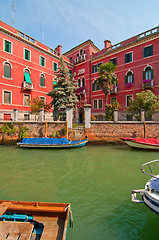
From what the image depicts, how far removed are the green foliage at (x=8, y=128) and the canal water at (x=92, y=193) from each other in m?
8.24

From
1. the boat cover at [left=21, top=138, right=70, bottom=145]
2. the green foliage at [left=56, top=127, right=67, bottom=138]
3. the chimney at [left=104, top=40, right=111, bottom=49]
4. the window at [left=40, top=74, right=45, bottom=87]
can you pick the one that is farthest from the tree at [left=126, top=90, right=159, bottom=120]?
the window at [left=40, top=74, right=45, bottom=87]

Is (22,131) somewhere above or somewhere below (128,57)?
below

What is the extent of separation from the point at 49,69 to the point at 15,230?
25.2 meters

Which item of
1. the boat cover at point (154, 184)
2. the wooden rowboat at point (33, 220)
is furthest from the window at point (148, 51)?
the wooden rowboat at point (33, 220)

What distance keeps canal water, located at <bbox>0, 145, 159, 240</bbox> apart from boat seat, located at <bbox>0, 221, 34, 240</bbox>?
0.94 metres

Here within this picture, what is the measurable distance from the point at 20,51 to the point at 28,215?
23159mm

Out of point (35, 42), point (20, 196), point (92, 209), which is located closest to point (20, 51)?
point (35, 42)

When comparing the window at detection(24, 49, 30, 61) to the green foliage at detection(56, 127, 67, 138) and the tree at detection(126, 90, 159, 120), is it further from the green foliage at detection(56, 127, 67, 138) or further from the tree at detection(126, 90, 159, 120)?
the tree at detection(126, 90, 159, 120)

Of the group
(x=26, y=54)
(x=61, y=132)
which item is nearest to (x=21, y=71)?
(x=26, y=54)

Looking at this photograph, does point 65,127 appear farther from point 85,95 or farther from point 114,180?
point 85,95

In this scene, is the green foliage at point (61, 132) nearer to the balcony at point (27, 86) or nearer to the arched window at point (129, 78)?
the balcony at point (27, 86)

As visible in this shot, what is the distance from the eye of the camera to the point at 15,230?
2543 mm

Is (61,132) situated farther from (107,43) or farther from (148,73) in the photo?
(107,43)

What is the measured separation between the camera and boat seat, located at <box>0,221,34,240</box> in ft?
7.93
